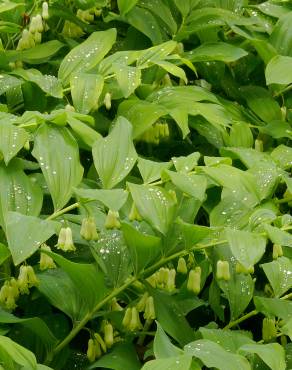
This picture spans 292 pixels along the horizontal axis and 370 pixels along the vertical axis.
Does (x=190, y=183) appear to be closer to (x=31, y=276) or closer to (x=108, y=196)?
(x=108, y=196)

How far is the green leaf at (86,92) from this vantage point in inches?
92.7

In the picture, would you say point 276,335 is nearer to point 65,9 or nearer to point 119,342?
point 119,342

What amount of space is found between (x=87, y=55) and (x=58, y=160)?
606mm

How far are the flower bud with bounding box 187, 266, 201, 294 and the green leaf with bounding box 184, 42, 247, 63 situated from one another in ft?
2.72

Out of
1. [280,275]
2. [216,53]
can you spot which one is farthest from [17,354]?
[216,53]

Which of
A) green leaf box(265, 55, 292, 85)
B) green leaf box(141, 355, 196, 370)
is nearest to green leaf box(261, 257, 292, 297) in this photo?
green leaf box(141, 355, 196, 370)

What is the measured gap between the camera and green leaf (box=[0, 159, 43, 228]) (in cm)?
203

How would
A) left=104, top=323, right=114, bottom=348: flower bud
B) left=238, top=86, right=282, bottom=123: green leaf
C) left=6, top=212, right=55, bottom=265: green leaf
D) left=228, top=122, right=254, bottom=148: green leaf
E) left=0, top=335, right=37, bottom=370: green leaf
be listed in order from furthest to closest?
left=238, top=86, right=282, bottom=123: green leaf < left=228, top=122, right=254, bottom=148: green leaf < left=104, top=323, right=114, bottom=348: flower bud < left=6, top=212, right=55, bottom=265: green leaf < left=0, top=335, right=37, bottom=370: green leaf

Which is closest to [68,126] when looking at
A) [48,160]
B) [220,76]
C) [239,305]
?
[48,160]

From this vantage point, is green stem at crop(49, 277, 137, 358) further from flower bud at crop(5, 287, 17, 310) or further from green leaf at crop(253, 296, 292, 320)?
green leaf at crop(253, 296, 292, 320)

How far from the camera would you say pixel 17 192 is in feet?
6.75

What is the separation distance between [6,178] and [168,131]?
632 mm

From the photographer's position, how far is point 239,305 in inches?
85.8

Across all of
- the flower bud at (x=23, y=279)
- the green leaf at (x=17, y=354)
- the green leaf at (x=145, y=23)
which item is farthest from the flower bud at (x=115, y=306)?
the green leaf at (x=145, y=23)
